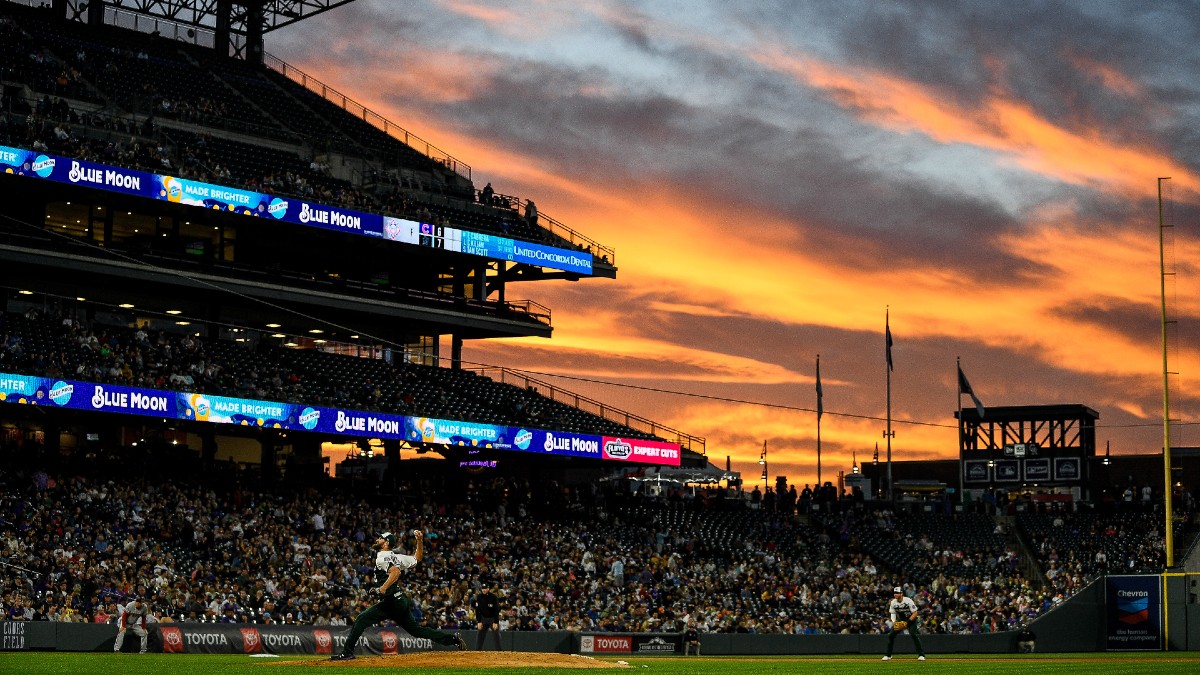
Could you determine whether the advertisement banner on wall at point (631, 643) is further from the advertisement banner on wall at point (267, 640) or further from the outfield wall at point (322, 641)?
the advertisement banner on wall at point (267, 640)

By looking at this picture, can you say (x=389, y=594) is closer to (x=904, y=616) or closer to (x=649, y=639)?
(x=904, y=616)

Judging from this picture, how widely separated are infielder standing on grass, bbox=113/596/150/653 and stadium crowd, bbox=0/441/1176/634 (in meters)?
0.83

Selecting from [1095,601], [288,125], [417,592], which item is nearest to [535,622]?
[417,592]

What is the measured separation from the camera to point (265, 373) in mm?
56406

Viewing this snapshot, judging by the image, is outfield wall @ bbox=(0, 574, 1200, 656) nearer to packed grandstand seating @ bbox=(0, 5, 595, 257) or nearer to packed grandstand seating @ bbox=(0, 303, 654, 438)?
packed grandstand seating @ bbox=(0, 303, 654, 438)

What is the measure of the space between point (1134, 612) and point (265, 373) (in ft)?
105

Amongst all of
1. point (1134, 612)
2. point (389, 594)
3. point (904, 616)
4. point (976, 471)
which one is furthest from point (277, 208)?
point (976, 471)

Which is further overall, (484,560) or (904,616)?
(484,560)

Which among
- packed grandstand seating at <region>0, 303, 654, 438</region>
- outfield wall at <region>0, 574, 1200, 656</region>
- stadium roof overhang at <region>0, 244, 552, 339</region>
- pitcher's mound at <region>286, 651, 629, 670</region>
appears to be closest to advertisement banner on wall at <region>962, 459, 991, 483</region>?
packed grandstand seating at <region>0, 303, 654, 438</region>

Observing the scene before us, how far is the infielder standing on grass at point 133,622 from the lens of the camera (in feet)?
117

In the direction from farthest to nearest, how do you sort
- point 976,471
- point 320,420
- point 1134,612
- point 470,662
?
point 976,471, point 320,420, point 1134,612, point 470,662

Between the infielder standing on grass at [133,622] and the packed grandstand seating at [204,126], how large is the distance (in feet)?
65.3

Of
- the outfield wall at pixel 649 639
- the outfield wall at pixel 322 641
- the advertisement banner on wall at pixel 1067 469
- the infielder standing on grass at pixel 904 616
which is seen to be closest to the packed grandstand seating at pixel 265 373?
the outfield wall at pixel 322 641

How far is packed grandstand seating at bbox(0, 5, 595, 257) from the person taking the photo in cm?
5694
